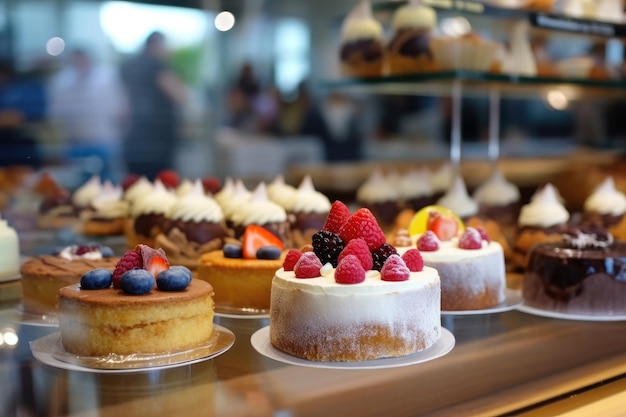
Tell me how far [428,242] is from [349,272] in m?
0.64

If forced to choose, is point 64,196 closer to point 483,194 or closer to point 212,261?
point 212,261

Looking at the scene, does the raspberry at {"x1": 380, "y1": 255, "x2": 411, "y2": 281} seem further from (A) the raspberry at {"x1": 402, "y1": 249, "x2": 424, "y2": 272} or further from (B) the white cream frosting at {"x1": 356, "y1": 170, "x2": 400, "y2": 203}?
(B) the white cream frosting at {"x1": 356, "y1": 170, "x2": 400, "y2": 203}

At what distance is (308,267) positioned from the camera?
187cm

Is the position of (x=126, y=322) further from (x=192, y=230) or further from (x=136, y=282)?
(x=192, y=230)

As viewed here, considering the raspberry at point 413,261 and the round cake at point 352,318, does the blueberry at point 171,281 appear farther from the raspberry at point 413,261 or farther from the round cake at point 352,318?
the raspberry at point 413,261

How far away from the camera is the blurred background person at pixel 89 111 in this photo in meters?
5.36

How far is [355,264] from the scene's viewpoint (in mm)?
1809

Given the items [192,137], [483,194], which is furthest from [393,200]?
[192,137]

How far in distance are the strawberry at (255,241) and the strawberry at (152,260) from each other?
18.8 inches

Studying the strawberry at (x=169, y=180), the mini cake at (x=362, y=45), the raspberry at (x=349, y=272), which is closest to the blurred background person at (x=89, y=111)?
the strawberry at (x=169, y=180)

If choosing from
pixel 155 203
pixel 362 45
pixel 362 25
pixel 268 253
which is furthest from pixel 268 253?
pixel 362 25

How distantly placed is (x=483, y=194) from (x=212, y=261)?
155 centimetres

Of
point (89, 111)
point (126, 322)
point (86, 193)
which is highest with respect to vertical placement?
point (89, 111)

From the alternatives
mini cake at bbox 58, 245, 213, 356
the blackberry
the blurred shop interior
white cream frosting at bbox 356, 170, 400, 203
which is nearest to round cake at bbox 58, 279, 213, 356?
mini cake at bbox 58, 245, 213, 356
